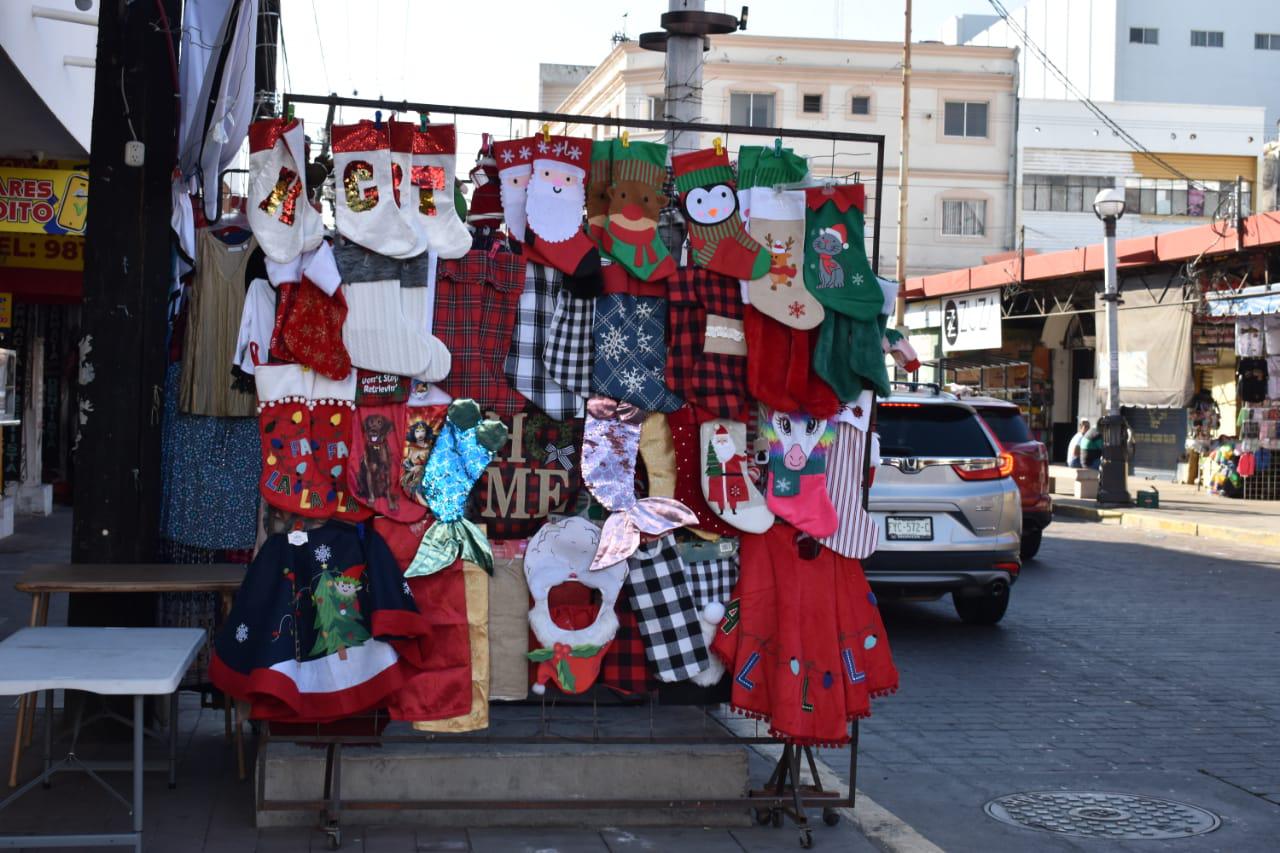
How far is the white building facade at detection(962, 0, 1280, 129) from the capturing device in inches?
2320

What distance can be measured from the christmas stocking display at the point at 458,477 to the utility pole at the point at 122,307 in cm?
170

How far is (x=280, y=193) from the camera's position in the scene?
5.35m

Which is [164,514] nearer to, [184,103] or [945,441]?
[184,103]

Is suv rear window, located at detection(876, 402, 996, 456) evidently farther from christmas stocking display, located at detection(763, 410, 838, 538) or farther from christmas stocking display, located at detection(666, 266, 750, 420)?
christmas stocking display, located at detection(666, 266, 750, 420)

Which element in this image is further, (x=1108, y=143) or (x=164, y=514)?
(x=1108, y=143)

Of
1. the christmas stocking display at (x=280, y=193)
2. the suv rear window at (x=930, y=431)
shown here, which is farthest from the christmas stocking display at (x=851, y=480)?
the suv rear window at (x=930, y=431)

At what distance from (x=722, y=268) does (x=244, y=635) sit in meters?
2.39

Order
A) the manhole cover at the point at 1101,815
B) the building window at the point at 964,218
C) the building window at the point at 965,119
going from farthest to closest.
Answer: the building window at the point at 965,119, the building window at the point at 964,218, the manhole cover at the point at 1101,815

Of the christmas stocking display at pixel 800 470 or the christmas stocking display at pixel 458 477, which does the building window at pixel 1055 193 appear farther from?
the christmas stocking display at pixel 458 477

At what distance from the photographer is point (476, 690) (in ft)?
17.9

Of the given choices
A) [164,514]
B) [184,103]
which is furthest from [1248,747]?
[184,103]

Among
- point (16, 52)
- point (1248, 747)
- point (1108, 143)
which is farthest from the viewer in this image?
point (1108, 143)

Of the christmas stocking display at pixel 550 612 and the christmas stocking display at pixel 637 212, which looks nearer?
the christmas stocking display at pixel 550 612

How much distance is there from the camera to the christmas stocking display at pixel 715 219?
5660 millimetres
